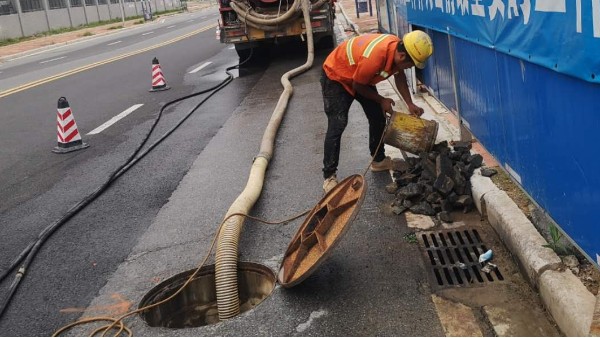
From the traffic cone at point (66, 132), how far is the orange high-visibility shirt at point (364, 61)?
4782mm

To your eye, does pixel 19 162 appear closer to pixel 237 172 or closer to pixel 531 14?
pixel 237 172

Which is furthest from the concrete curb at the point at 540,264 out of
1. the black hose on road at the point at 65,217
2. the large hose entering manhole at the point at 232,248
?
the black hose on road at the point at 65,217

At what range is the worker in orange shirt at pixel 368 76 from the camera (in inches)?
193

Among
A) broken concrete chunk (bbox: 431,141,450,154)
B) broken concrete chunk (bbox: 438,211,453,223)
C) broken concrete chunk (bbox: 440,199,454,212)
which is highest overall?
broken concrete chunk (bbox: 431,141,450,154)

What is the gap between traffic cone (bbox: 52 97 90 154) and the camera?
8633 mm

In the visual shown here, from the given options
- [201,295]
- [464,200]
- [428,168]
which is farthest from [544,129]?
[201,295]

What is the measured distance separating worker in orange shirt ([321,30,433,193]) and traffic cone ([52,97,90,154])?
4.62m

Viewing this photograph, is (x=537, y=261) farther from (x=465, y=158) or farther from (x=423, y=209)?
(x=465, y=158)

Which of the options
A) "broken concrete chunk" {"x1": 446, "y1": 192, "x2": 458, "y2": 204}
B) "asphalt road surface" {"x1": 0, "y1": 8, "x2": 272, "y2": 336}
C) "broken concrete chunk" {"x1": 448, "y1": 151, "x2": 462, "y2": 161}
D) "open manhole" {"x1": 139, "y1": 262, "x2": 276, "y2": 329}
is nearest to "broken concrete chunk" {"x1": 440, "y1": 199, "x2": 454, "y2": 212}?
"broken concrete chunk" {"x1": 446, "y1": 192, "x2": 458, "y2": 204}

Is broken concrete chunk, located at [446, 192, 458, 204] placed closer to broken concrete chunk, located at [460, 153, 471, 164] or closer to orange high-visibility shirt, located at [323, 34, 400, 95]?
broken concrete chunk, located at [460, 153, 471, 164]

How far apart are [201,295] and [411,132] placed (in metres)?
2.50

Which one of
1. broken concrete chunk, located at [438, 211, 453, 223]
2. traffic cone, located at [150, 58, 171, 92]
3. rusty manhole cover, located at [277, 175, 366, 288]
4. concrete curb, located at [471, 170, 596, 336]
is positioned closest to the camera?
concrete curb, located at [471, 170, 596, 336]

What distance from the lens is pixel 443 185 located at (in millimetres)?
4992

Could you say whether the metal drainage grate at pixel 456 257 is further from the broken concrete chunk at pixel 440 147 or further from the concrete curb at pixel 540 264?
the broken concrete chunk at pixel 440 147
